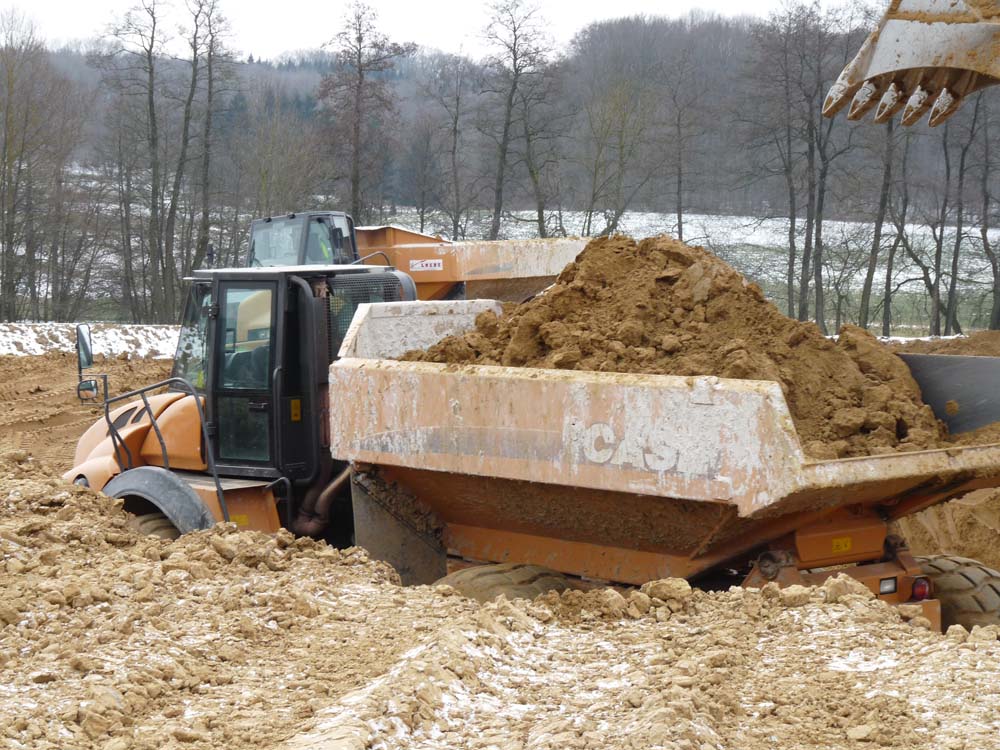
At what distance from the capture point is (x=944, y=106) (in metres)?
4.34

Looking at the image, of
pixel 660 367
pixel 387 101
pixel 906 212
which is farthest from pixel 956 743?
pixel 387 101

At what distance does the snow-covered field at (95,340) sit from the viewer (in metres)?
20.6

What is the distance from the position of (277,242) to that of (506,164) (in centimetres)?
1620

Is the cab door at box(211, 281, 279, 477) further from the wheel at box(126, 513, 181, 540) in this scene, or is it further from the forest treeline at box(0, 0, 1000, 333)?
the forest treeline at box(0, 0, 1000, 333)

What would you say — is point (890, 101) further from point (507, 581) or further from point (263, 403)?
point (263, 403)

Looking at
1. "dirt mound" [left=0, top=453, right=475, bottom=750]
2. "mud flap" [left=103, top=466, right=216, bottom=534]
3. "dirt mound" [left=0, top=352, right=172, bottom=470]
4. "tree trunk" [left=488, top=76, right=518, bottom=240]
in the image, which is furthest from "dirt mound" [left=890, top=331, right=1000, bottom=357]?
"tree trunk" [left=488, top=76, right=518, bottom=240]

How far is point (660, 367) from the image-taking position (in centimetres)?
439

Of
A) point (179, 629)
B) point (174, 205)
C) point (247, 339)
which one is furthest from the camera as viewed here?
point (174, 205)

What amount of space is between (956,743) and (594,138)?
2750 cm

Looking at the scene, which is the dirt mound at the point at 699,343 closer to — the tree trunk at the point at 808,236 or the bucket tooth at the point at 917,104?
the bucket tooth at the point at 917,104

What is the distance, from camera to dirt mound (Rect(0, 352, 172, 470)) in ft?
42.3

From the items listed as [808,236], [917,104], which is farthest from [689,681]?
[808,236]

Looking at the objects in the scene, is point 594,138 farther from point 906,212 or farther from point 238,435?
point 238,435

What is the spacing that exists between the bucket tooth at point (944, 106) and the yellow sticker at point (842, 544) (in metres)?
1.74
